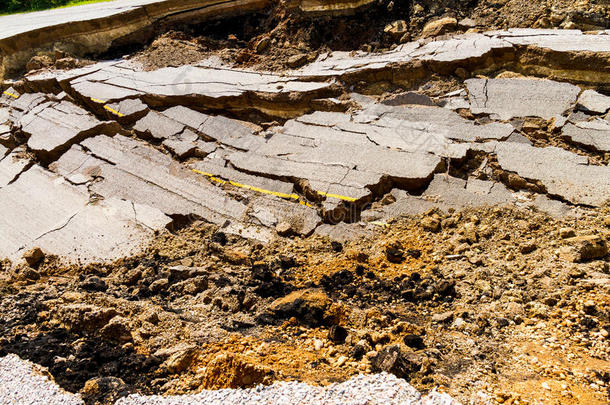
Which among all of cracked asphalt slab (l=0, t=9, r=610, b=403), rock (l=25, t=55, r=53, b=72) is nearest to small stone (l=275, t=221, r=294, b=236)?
cracked asphalt slab (l=0, t=9, r=610, b=403)

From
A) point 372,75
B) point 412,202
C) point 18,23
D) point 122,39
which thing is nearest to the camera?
point 412,202

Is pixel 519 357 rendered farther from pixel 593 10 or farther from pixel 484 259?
pixel 593 10

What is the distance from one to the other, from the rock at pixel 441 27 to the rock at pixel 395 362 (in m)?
5.57

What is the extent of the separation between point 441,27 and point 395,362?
5.77 metres

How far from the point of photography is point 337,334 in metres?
2.84

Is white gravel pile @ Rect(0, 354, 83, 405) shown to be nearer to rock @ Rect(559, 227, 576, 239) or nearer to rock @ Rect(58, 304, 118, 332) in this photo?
rock @ Rect(58, 304, 118, 332)

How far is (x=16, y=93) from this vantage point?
299 inches

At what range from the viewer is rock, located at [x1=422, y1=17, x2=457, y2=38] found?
6723 millimetres

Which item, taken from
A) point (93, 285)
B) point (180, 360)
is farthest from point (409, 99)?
point (180, 360)

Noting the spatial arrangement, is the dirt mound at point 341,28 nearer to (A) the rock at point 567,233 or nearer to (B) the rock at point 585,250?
(A) the rock at point 567,233

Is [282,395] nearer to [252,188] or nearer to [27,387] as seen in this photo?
[27,387]

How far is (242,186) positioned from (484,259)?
266cm

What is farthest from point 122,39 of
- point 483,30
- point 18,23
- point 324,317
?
point 324,317

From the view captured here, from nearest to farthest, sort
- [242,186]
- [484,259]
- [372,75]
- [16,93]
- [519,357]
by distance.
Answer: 1. [519,357]
2. [484,259]
3. [242,186]
4. [372,75]
5. [16,93]
